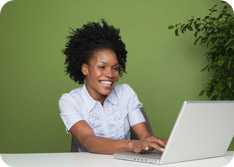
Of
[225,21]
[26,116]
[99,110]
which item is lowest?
[26,116]

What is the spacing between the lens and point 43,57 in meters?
3.43

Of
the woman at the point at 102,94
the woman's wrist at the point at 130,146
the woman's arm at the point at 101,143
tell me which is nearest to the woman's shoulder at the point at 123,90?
the woman at the point at 102,94

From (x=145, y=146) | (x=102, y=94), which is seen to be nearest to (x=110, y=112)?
(x=102, y=94)

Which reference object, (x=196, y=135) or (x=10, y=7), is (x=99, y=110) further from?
(x=10, y=7)

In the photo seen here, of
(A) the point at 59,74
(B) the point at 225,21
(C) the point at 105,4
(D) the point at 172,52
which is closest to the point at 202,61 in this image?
(D) the point at 172,52

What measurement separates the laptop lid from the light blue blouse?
2.26 feet

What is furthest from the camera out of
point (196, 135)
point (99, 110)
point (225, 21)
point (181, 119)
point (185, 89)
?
point (185, 89)

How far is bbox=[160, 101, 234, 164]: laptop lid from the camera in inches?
59.0

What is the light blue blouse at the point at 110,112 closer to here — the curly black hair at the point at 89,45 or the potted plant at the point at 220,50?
the curly black hair at the point at 89,45

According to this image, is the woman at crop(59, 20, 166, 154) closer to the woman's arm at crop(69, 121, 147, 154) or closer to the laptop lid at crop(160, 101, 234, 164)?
the woman's arm at crop(69, 121, 147, 154)

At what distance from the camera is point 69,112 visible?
85.8 inches

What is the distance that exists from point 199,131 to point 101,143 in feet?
1.61

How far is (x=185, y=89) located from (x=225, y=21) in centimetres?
69

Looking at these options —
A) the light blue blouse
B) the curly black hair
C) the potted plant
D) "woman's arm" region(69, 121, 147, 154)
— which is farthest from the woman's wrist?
the potted plant
